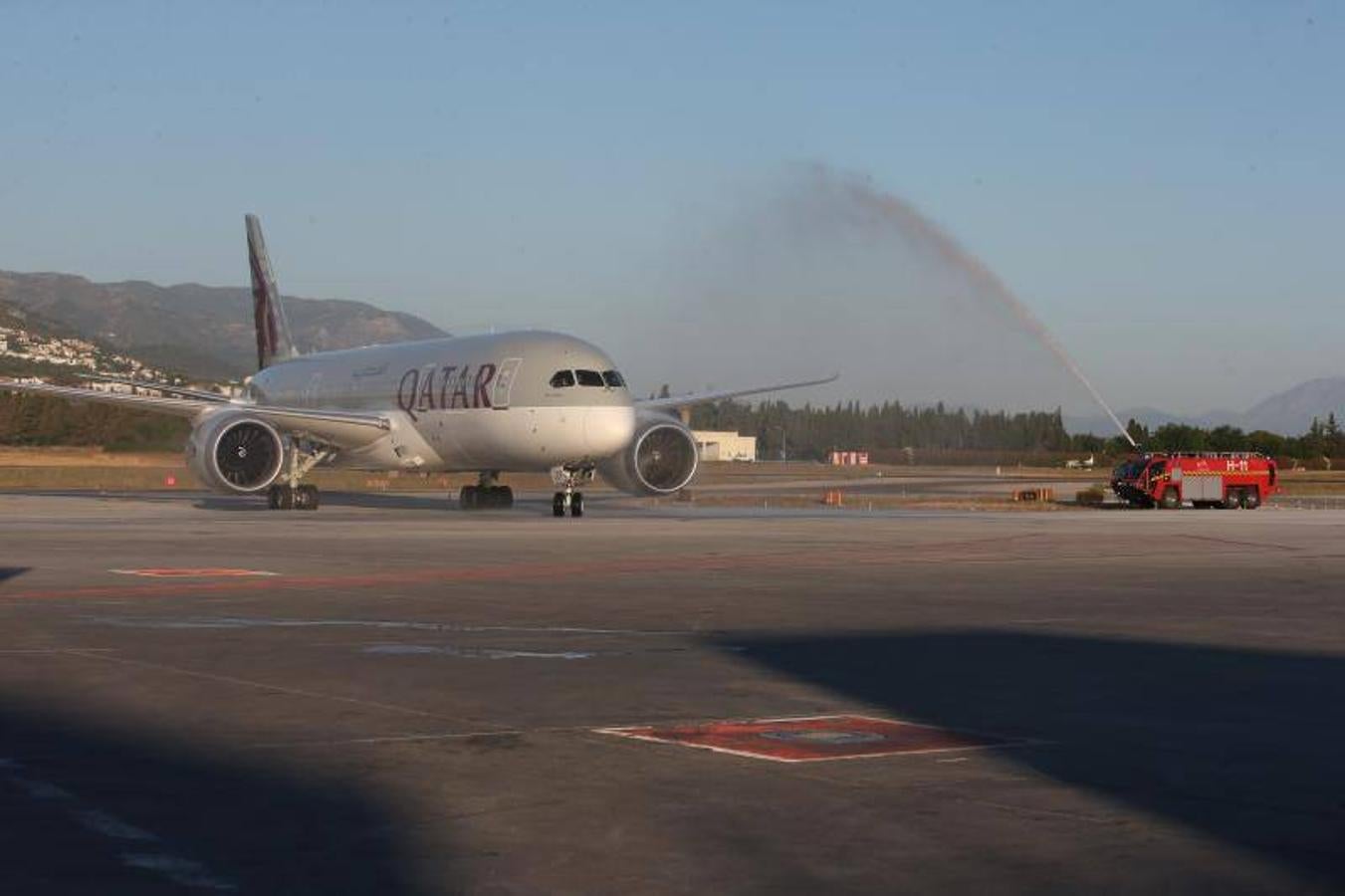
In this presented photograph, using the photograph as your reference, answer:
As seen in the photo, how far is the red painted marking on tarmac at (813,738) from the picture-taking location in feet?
36.8

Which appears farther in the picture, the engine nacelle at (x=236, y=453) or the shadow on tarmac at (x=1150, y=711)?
the engine nacelle at (x=236, y=453)

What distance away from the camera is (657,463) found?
50.4 meters

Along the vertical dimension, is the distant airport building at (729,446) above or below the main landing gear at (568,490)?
above

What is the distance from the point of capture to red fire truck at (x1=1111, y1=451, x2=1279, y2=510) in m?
62.7

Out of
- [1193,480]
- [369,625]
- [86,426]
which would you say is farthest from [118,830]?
[86,426]

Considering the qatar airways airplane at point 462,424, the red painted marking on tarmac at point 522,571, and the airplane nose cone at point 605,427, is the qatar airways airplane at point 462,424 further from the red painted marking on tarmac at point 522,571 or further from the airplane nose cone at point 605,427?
the red painted marking on tarmac at point 522,571

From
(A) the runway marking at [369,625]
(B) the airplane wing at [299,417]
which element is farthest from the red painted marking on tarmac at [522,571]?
(B) the airplane wing at [299,417]

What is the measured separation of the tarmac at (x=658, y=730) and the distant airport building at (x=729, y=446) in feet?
398

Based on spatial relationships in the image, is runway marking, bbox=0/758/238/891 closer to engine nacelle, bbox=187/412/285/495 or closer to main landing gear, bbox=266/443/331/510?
engine nacelle, bbox=187/412/285/495

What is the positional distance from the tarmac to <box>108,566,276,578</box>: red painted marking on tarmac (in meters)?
0.08

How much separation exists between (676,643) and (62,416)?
83661mm

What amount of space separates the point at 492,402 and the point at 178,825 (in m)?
40.1

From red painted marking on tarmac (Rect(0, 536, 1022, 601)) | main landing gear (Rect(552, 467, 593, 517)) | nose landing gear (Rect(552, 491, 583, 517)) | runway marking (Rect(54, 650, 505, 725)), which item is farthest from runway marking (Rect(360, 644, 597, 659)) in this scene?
nose landing gear (Rect(552, 491, 583, 517))

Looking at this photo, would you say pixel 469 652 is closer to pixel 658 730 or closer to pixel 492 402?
pixel 658 730
